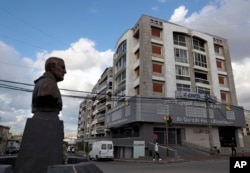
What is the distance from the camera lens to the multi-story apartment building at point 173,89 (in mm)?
30812

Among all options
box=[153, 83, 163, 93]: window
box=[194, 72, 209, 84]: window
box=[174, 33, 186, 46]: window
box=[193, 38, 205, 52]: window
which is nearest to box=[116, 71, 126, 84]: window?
box=[153, 83, 163, 93]: window

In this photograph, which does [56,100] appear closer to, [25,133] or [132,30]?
Answer: [25,133]

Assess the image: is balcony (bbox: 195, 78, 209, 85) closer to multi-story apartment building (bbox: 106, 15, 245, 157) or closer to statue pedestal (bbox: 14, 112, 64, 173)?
multi-story apartment building (bbox: 106, 15, 245, 157)

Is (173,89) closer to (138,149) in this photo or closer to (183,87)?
(183,87)

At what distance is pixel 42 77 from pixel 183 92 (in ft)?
92.9

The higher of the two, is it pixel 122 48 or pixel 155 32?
pixel 155 32

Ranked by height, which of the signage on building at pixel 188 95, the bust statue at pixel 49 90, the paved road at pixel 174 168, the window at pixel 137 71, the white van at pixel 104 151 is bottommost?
the paved road at pixel 174 168

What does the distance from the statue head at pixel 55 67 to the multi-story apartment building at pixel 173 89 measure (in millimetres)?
22813

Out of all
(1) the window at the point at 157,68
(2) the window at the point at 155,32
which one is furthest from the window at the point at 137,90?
(2) the window at the point at 155,32

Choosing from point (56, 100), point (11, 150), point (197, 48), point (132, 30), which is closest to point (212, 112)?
point (197, 48)

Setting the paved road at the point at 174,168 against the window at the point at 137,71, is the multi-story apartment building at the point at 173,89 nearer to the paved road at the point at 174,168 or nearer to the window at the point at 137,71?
the window at the point at 137,71

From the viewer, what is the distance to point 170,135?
32.7 m

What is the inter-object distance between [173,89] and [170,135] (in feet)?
21.0

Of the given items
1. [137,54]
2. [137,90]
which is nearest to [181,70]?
[137,54]
